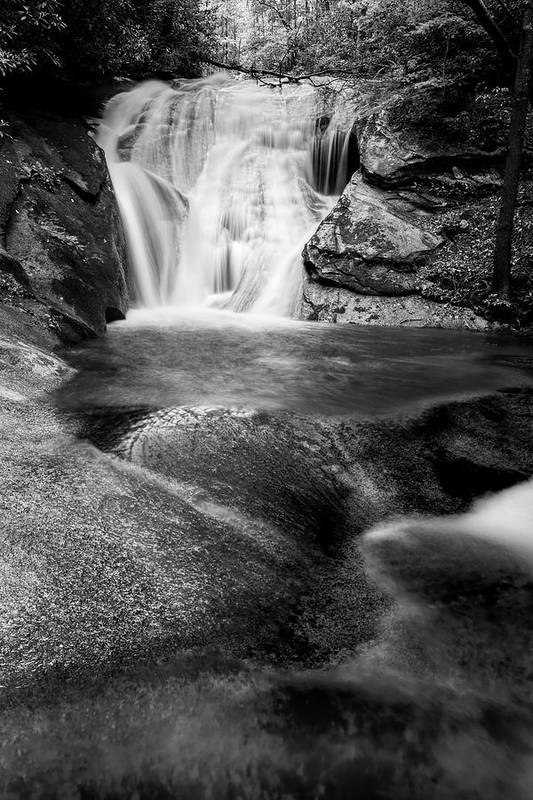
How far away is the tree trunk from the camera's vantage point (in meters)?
8.03

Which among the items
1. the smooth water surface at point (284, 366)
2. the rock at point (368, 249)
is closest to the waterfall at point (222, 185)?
the rock at point (368, 249)

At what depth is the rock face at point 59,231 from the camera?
6.61 metres

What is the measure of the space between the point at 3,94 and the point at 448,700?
35.9ft

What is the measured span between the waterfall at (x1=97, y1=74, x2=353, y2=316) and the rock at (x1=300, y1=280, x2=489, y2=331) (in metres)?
0.48

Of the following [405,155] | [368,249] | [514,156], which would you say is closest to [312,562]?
[514,156]

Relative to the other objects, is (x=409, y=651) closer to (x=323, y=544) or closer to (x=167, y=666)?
(x=323, y=544)

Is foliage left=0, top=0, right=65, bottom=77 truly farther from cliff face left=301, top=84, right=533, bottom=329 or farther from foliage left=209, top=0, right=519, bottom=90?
cliff face left=301, top=84, right=533, bottom=329

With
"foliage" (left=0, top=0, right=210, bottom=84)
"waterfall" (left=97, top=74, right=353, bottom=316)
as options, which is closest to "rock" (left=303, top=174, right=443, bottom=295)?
"waterfall" (left=97, top=74, right=353, bottom=316)

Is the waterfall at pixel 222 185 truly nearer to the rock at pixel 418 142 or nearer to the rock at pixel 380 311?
the rock at pixel 380 311

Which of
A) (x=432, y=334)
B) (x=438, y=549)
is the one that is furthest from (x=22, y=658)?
(x=432, y=334)

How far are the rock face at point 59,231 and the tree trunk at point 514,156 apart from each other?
6.48 m

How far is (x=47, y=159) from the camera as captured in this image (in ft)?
27.4

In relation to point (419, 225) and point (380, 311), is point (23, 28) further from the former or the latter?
point (419, 225)

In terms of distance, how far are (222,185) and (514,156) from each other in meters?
6.46
